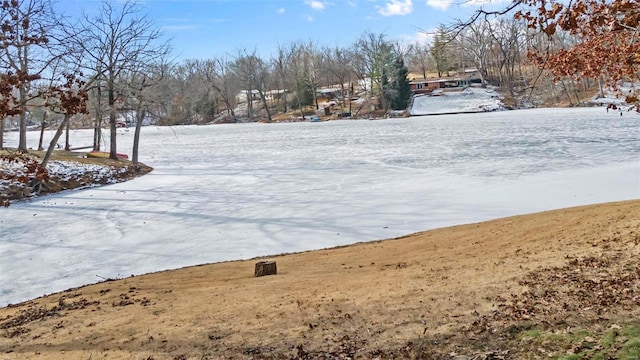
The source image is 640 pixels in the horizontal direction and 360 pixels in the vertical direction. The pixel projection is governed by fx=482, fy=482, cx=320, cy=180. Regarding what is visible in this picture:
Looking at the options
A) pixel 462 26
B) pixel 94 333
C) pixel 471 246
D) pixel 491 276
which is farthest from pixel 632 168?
pixel 94 333

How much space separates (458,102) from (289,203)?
57.1 metres

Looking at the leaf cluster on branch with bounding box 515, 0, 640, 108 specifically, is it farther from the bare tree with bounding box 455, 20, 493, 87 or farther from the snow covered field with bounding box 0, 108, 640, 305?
the snow covered field with bounding box 0, 108, 640, 305

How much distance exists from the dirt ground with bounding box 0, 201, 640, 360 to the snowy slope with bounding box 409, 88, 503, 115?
5542 cm

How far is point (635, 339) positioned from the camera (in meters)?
3.60

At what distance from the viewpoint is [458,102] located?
216ft

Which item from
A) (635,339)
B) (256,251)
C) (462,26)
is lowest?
(256,251)

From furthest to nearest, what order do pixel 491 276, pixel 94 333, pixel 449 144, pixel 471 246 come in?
1. pixel 449 144
2. pixel 471 246
3. pixel 491 276
4. pixel 94 333

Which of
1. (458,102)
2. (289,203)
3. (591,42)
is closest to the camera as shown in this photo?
(591,42)

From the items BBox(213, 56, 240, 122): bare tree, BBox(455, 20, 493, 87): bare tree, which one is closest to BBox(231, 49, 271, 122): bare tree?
BBox(213, 56, 240, 122): bare tree

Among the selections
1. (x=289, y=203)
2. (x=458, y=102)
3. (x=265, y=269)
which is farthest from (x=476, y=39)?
(x=458, y=102)

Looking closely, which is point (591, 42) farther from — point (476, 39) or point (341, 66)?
point (341, 66)

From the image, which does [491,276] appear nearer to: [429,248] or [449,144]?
[429,248]

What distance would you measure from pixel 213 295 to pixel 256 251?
316 centimetres

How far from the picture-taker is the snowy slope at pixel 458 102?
2404 inches
